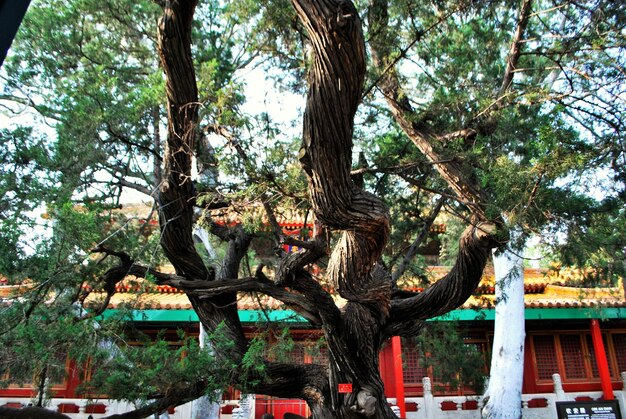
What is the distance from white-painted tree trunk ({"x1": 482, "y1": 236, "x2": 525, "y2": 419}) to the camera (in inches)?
312

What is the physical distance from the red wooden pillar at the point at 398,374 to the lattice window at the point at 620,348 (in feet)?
19.1

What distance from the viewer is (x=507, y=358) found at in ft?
26.8

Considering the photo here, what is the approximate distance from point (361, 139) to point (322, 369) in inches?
133

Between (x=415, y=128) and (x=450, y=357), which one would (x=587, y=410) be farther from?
(x=415, y=128)

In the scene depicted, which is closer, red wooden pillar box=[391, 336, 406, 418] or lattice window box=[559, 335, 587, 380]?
red wooden pillar box=[391, 336, 406, 418]

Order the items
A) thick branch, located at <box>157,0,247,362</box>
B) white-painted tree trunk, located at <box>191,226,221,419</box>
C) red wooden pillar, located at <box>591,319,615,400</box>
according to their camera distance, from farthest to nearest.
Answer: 1. red wooden pillar, located at <box>591,319,615,400</box>
2. white-painted tree trunk, located at <box>191,226,221,419</box>
3. thick branch, located at <box>157,0,247,362</box>

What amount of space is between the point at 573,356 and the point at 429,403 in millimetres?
4553

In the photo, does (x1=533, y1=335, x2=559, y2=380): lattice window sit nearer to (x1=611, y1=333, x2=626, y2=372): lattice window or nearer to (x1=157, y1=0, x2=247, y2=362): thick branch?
(x1=611, y1=333, x2=626, y2=372): lattice window

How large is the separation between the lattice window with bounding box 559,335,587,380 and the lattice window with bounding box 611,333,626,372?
99cm

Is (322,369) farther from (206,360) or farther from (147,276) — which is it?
(147,276)

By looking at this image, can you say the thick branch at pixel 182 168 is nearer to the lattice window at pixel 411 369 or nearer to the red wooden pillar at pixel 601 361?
the lattice window at pixel 411 369

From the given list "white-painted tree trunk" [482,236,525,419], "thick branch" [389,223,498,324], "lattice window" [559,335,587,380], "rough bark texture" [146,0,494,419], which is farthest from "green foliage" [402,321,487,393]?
"lattice window" [559,335,587,380]

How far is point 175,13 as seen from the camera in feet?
A: 11.5

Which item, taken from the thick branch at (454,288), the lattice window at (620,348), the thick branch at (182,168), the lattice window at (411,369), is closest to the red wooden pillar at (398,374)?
the lattice window at (411,369)
